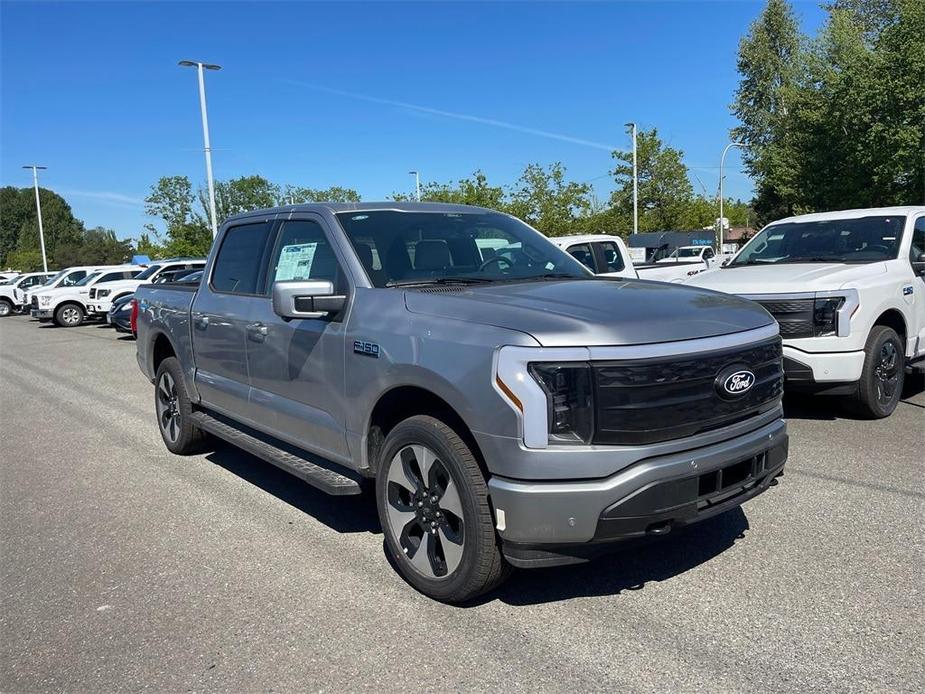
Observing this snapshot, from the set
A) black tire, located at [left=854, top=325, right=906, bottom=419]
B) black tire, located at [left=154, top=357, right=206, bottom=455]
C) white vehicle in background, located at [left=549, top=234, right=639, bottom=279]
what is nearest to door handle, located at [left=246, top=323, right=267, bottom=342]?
black tire, located at [left=154, top=357, right=206, bottom=455]

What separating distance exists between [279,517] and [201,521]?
0.50 metres

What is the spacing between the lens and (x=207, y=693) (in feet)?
9.10

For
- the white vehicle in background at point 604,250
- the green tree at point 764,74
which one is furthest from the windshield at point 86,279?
the green tree at point 764,74

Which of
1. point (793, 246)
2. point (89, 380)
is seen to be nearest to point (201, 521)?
point (793, 246)

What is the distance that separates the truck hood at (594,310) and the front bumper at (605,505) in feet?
1.76

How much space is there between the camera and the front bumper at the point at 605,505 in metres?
2.88

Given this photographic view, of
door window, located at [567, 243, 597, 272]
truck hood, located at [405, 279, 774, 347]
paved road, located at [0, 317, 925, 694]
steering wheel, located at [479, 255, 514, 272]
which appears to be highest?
door window, located at [567, 243, 597, 272]

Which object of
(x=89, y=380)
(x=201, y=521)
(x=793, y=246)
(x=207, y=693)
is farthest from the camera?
(x=89, y=380)

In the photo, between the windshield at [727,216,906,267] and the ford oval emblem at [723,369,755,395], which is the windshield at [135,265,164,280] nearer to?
the windshield at [727,216,906,267]

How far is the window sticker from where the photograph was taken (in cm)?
443

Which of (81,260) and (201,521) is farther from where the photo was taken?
(81,260)

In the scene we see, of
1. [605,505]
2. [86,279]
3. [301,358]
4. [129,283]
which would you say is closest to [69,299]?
[86,279]

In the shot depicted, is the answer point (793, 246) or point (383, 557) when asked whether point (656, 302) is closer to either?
point (383, 557)

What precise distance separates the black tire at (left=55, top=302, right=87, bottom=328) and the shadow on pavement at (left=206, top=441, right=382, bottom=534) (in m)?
20.7
